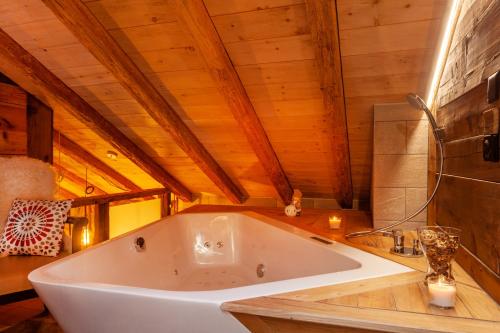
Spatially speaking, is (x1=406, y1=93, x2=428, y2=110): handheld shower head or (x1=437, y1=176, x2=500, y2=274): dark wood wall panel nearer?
(x1=437, y1=176, x2=500, y2=274): dark wood wall panel

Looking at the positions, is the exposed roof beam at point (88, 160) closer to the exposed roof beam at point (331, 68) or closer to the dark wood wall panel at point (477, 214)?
the exposed roof beam at point (331, 68)

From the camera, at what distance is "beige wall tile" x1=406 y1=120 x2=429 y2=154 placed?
2121mm

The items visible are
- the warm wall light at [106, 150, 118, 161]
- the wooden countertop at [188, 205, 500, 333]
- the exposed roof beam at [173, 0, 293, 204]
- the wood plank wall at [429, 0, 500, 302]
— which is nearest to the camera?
the wooden countertop at [188, 205, 500, 333]

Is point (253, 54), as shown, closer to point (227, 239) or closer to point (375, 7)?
point (375, 7)

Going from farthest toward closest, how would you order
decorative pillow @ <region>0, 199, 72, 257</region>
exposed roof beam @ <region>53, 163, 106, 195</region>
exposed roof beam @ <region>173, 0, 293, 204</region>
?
exposed roof beam @ <region>53, 163, 106, 195</region> < decorative pillow @ <region>0, 199, 72, 257</region> < exposed roof beam @ <region>173, 0, 293, 204</region>

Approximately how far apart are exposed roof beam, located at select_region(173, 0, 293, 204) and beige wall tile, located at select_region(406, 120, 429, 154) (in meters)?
1.14

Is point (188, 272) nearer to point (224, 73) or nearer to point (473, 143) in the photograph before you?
point (224, 73)

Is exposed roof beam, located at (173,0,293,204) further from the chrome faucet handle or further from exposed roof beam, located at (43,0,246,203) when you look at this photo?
the chrome faucet handle

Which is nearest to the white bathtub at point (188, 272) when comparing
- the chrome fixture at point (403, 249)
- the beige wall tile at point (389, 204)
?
the chrome fixture at point (403, 249)

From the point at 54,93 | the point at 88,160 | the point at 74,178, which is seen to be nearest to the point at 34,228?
the point at 54,93

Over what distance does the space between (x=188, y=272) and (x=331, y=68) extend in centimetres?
177

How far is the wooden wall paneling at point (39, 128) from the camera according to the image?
3.14 m

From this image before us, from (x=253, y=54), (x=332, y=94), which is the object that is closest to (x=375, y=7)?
(x=332, y=94)

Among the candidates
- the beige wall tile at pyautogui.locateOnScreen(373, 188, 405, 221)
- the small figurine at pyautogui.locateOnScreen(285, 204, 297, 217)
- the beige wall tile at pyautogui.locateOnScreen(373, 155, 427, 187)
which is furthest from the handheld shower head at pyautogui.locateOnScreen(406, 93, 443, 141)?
the small figurine at pyautogui.locateOnScreen(285, 204, 297, 217)
